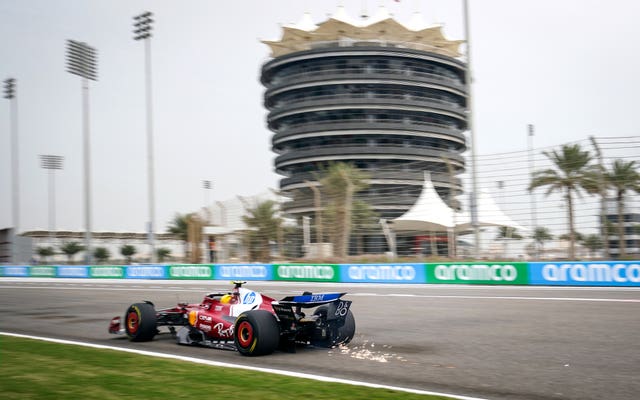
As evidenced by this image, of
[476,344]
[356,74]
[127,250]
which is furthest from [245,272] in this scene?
[127,250]

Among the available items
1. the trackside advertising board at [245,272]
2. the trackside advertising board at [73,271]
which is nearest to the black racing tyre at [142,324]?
the trackside advertising board at [245,272]

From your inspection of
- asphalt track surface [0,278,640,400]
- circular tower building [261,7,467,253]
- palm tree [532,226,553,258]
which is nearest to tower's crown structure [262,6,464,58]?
circular tower building [261,7,467,253]

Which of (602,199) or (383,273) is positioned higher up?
(602,199)

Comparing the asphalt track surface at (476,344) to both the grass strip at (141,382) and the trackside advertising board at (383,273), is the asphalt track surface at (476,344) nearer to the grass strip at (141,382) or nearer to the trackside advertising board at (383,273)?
the grass strip at (141,382)

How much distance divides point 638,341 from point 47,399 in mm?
6740

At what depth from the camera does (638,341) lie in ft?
26.1

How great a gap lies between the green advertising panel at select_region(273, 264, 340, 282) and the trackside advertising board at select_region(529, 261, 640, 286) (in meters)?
8.01

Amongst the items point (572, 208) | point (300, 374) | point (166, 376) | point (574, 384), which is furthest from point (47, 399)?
point (572, 208)

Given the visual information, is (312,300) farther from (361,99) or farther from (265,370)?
(361,99)

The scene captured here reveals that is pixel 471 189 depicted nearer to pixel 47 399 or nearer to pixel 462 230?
pixel 462 230

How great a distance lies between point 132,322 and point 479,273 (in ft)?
42.5

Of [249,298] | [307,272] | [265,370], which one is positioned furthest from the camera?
[307,272]

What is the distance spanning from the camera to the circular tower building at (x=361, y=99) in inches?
2768

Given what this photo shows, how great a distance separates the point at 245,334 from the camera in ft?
26.1
